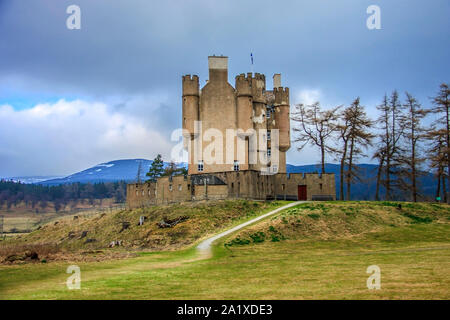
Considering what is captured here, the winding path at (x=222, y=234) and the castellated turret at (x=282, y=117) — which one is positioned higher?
the castellated turret at (x=282, y=117)

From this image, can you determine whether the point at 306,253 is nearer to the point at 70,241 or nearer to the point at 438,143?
the point at 70,241

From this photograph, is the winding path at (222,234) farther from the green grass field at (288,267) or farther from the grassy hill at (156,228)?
the grassy hill at (156,228)

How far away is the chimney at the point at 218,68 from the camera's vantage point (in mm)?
62750

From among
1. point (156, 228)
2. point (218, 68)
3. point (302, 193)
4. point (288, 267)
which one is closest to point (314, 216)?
point (156, 228)

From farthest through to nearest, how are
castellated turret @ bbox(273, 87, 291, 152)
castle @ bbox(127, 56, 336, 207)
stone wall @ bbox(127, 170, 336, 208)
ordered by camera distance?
castellated turret @ bbox(273, 87, 291, 152)
castle @ bbox(127, 56, 336, 207)
stone wall @ bbox(127, 170, 336, 208)

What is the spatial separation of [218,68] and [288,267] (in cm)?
4240

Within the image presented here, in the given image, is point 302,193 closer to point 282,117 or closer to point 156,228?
point 282,117

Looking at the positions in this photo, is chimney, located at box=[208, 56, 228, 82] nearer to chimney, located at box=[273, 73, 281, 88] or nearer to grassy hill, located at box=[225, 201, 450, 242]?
chimney, located at box=[273, 73, 281, 88]

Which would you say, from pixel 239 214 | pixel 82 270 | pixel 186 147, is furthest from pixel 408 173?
pixel 82 270

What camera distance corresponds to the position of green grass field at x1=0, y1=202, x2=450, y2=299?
17.5m

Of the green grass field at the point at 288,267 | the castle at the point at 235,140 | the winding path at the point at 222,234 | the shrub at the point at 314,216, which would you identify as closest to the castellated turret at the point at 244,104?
the castle at the point at 235,140

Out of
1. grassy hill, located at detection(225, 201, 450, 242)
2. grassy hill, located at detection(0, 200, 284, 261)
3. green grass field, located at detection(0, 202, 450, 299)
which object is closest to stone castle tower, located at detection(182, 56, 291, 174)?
grassy hill, located at detection(0, 200, 284, 261)

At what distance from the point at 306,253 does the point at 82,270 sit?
15074 millimetres
